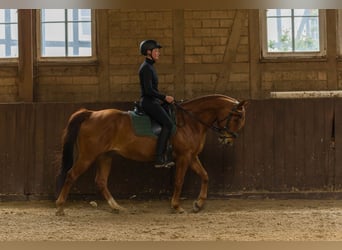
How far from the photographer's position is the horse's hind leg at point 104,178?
17.7 ft

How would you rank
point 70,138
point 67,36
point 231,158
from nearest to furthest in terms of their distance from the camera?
point 70,138
point 231,158
point 67,36

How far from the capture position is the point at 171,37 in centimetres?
739

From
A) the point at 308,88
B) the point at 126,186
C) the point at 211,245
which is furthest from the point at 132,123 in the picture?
the point at 211,245

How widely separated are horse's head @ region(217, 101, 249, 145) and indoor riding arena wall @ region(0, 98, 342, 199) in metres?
0.65

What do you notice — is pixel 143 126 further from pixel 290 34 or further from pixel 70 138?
pixel 290 34

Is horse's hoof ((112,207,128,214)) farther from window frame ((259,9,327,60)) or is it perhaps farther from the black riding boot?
window frame ((259,9,327,60))

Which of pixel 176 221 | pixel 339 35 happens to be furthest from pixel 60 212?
pixel 339 35

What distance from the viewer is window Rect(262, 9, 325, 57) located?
7.46 meters

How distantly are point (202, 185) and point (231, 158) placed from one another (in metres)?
0.72

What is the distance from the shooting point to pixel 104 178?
5434mm

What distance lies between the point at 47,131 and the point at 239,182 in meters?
2.51

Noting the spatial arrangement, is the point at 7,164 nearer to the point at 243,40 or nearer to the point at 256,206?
the point at 256,206

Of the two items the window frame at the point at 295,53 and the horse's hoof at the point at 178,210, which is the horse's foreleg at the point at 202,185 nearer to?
the horse's hoof at the point at 178,210

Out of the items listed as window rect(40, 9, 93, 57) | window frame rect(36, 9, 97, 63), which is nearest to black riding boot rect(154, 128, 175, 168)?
window frame rect(36, 9, 97, 63)
